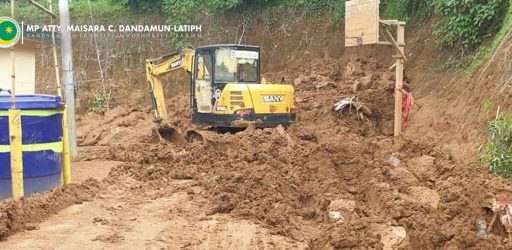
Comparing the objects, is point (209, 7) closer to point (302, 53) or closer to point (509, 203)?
point (302, 53)

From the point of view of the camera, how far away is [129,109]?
21.3 m

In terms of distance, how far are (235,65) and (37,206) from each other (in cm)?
775

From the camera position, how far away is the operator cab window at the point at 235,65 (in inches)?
547

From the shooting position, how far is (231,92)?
44.6 ft

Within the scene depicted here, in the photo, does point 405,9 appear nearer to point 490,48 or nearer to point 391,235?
point 490,48

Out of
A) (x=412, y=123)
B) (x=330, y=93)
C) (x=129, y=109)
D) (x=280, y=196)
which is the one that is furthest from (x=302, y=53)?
(x=280, y=196)

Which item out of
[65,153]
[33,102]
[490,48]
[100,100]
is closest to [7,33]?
[33,102]

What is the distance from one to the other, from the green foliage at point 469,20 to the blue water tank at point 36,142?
9.82m

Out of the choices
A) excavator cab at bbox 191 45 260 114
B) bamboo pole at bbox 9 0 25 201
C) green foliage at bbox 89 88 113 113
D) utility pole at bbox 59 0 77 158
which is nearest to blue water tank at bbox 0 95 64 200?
bamboo pole at bbox 9 0 25 201

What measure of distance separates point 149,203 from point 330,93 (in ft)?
33.6

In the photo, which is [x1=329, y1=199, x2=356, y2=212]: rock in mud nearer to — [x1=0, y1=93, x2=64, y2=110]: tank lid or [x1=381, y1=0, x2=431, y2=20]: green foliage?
[x1=0, y1=93, x2=64, y2=110]: tank lid

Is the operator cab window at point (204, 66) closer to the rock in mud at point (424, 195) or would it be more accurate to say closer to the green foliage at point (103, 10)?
the rock in mud at point (424, 195)

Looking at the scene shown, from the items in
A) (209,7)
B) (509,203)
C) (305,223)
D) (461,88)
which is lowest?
(305,223)

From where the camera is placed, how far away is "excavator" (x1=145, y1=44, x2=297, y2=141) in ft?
44.9
